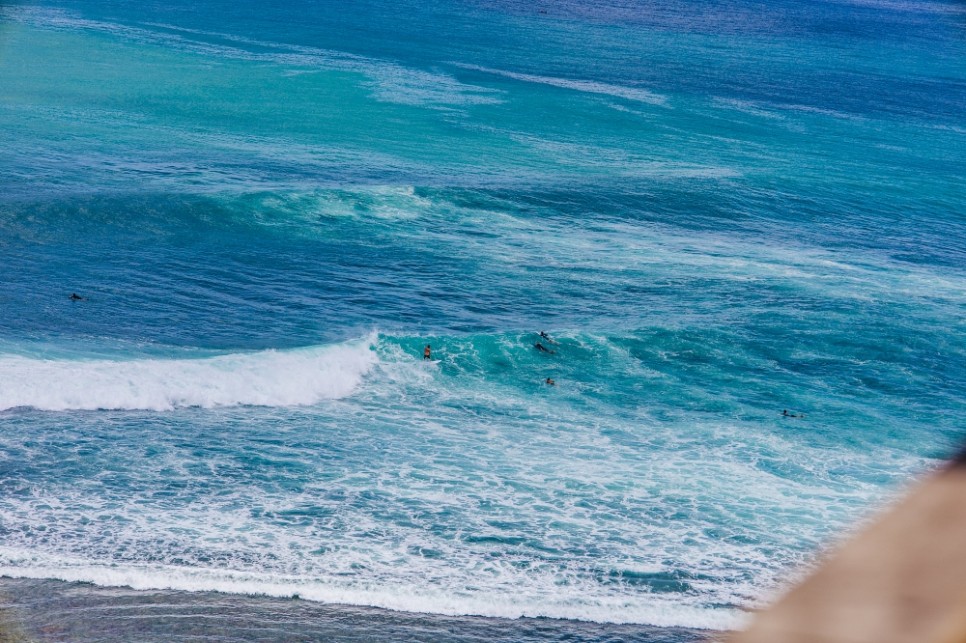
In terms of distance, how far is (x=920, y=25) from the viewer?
4414 inches

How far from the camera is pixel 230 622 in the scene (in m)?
11.7

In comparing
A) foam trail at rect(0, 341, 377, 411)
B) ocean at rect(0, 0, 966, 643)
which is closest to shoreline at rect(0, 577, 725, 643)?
ocean at rect(0, 0, 966, 643)

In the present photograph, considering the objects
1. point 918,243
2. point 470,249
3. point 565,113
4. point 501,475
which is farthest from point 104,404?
point 565,113

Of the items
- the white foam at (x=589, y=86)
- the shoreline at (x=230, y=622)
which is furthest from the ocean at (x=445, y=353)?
the white foam at (x=589, y=86)

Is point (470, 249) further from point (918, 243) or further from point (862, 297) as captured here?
point (918, 243)

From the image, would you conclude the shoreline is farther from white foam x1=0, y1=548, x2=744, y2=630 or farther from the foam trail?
the foam trail

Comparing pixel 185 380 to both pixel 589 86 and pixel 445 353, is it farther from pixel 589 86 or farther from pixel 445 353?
pixel 589 86

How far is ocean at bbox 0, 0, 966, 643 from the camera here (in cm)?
1312

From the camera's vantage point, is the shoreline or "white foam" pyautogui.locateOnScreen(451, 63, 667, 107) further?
"white foam" pyautogui.locateOnScreen(451, 63, 667, 107)

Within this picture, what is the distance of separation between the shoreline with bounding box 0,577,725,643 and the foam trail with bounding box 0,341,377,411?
21.3 ft

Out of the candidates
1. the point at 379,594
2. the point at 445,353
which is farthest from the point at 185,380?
the point at 379,594

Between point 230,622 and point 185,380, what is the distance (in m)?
8.41

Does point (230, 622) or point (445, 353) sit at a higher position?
point (445, 353)

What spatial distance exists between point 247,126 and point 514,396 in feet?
87.0
